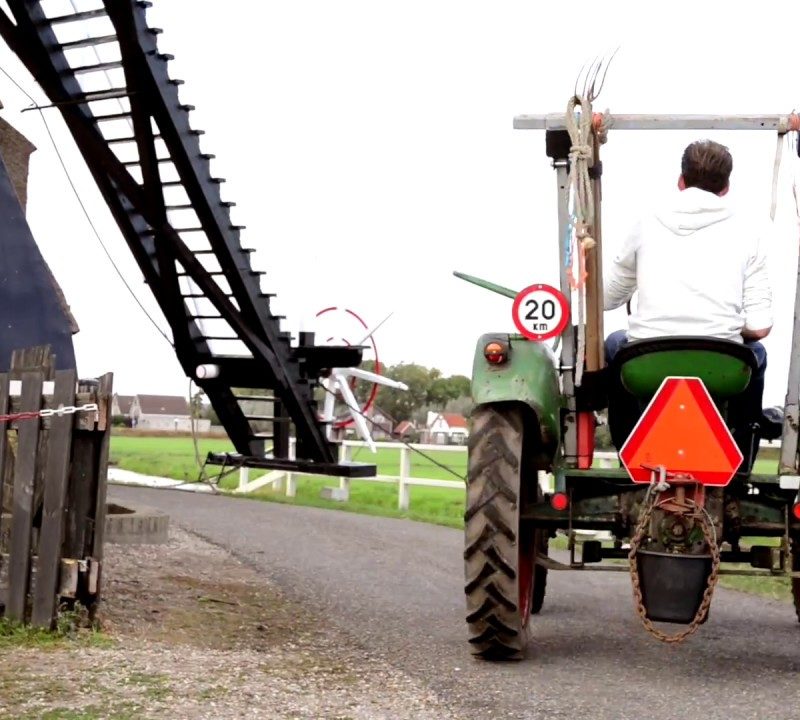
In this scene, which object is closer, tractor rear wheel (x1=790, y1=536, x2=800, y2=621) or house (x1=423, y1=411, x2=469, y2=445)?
tractor rear wheel (x1=790, y1=536, x2=800, y2=621)

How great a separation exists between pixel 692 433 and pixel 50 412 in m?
3.15

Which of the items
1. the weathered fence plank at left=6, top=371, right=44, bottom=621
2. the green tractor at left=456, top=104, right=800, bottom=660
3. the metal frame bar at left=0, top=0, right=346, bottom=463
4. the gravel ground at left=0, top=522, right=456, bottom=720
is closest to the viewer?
the gravel ground at left=0, top=522, right=456, bottom=720

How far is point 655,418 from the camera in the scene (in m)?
6.31

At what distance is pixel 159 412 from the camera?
162m

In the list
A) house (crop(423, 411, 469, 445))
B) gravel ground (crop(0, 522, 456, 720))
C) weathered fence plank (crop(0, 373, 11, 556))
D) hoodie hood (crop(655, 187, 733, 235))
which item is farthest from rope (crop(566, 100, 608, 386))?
house (crop(423, 411, 469, 445))

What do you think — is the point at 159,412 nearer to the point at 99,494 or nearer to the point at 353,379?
the point at 353,379

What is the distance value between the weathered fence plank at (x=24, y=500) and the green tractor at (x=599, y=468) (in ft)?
7.32

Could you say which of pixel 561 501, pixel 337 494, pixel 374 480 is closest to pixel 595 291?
pixel 561 501

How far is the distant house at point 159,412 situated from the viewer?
515 ft

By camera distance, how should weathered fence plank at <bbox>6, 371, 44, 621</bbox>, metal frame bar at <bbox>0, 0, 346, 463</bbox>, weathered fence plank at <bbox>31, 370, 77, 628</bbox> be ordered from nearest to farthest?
weathered fence plank at <bbox>31, 370, 77, 628</bbox> → weathered fence plank at <bbox>6, 371, 44, 621</bbox> → metal frame bar at <bbox>0, 0, 346, 463</bbox>

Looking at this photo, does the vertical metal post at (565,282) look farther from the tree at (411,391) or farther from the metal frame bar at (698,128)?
the tree at (411,391)

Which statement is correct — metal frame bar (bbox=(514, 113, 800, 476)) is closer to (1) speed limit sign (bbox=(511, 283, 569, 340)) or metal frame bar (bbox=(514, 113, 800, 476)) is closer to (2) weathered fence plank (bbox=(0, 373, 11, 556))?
(1) speed limit sign (bbox=(511, 283, 569, 340))

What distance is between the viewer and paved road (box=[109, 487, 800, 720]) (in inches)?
226

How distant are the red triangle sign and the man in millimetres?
349
